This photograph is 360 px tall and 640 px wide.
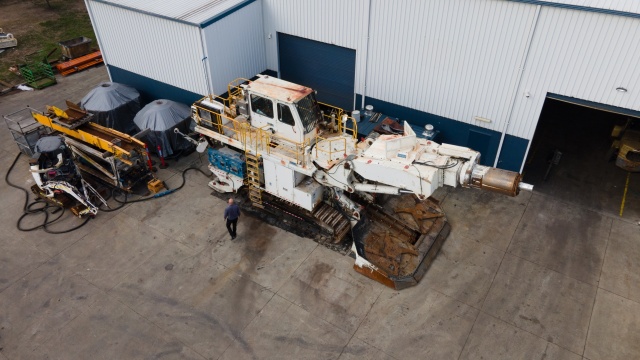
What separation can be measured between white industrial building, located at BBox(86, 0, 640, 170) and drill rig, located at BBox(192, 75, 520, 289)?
386cm

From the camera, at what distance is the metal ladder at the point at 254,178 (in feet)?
48.2

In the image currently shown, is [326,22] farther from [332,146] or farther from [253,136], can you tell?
[332,146]

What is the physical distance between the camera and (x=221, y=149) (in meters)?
16.0

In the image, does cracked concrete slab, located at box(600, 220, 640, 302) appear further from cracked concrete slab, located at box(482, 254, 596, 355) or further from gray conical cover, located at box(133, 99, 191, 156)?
gray conical cover, located at box(133, 99, 191, 156)

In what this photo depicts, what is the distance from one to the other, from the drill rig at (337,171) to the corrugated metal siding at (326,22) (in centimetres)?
446

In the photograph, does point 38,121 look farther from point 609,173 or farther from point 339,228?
point 609,173

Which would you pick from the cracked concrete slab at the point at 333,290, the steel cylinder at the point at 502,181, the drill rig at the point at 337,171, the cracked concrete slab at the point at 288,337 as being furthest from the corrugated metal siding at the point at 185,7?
the steel cylinder at the point at 502,181

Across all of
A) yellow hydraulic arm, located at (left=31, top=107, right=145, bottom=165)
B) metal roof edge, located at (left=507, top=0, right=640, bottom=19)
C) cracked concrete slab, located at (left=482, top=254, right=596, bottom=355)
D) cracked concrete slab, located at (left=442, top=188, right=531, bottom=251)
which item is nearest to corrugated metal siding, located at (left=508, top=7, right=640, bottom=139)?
metal roof edge, located at (left=507, top=0, right=640, bottom=19)

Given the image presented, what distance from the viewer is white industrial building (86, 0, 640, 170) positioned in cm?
1366

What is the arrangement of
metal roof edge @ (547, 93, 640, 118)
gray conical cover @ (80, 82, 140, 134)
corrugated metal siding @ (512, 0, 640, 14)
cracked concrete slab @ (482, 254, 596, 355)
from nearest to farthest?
cracked concrete slab @ (482, 254, 596, 355)
corrugated metal siding @ (512, 0, 640, 14)
metal roof edge @ (547, 93, 640, 118)
gray conical cover @ (80, 82, 140, 134)

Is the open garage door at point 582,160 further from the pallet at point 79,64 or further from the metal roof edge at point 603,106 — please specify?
the pallet at point 79,64

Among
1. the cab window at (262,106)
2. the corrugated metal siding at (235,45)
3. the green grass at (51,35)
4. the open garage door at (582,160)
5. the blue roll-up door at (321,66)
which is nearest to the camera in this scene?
the cab window at (262,106)

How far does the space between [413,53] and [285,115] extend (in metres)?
6.03

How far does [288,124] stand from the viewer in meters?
13.6
